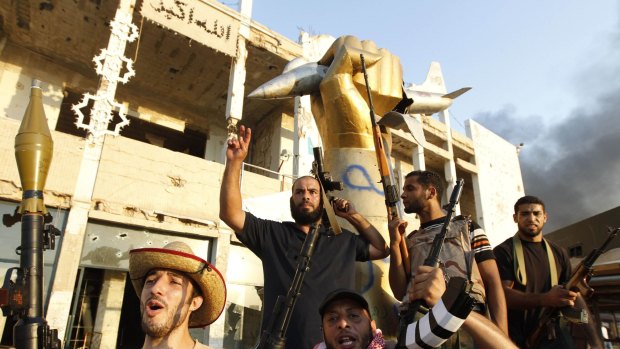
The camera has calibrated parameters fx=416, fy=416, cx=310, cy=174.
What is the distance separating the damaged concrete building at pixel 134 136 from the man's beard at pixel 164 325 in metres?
6.04

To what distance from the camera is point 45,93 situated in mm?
11141

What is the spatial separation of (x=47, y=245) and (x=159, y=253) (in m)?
1.42

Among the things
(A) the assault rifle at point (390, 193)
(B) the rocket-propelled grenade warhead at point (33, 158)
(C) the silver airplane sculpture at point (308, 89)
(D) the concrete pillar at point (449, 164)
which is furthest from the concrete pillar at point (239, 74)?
(D) the concrete pillar at point (449, 164)

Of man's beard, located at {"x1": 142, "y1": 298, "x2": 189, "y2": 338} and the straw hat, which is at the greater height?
the straw hat

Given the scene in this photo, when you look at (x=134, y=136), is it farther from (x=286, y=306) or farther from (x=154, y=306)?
(x=286, y=306)

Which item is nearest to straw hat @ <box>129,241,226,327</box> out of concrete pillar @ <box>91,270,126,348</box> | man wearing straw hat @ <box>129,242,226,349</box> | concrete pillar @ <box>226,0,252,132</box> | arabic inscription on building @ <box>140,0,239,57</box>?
man wearing straw hat @ <box>129,242,226,349</box>

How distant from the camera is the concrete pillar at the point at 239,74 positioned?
11.0 meters

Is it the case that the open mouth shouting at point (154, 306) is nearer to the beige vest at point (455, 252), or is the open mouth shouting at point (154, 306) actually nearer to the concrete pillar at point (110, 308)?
the beige vest at point (455, 252)

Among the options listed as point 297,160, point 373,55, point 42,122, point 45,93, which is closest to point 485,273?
point 373,55

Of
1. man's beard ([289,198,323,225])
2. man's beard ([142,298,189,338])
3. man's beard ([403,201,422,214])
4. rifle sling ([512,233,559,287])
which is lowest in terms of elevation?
man's beard ([142,298,189,338])

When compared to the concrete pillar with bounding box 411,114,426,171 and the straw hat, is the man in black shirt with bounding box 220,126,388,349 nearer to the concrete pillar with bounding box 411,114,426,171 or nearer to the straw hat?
the straw hat

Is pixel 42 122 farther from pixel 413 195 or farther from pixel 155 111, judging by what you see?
pixel 155 111

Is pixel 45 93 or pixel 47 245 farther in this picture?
pixel 45 93

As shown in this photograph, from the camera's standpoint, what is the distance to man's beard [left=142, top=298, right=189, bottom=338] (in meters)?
1.81
